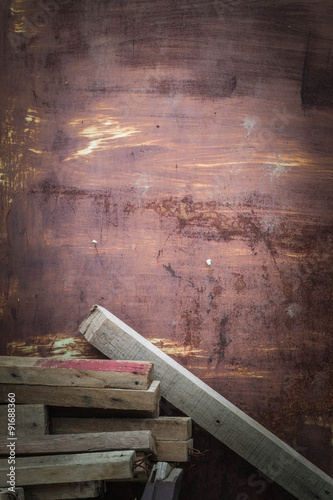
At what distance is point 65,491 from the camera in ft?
7.03

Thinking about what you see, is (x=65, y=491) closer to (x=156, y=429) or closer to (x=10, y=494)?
(x=10, y=494)

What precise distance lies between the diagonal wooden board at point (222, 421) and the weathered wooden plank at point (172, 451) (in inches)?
6.4

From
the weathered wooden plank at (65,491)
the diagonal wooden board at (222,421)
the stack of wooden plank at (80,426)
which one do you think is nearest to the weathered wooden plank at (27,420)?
the stack of wooden plank at (80,426)

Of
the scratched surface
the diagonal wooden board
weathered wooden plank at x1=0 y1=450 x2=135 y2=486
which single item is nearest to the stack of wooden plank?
Answer: weathered wooden plank at x1=0 y1=450 x2=135 y2=486

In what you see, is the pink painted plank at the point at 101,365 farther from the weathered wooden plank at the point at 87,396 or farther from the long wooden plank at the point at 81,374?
the weathered wooden plank at the point at 87,396

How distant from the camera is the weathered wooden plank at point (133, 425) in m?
2.40

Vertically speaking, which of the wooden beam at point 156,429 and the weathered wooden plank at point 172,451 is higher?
the wooden beam at point 156,429

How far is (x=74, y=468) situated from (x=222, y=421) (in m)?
0.85

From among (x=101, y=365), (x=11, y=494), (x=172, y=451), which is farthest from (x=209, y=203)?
(x=11, y=494)

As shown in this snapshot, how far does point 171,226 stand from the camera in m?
2.81

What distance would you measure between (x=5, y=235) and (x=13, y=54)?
1.18m

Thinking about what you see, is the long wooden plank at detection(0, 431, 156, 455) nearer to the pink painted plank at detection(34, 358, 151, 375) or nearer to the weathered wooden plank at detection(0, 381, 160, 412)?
the weathered wooden plank at detection(0, 381, 160, 412)

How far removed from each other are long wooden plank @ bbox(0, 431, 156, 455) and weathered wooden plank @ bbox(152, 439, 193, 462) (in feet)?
0.68

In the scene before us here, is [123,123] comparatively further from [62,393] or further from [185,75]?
[62,393]
